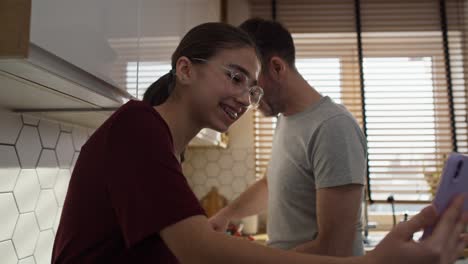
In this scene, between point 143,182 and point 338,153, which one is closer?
point 143,182

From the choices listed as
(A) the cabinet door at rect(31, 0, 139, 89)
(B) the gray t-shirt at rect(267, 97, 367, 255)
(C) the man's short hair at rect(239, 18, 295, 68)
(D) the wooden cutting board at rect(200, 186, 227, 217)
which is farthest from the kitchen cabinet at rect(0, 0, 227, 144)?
(D) the wooden cutting board at rect(200, 186, 227, 217)

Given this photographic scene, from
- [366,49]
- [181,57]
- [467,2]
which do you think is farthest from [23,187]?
[467,2]

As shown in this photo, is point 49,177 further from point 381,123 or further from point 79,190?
point 381,123

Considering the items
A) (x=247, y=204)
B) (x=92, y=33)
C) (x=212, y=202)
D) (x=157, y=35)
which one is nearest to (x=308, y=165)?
(x=247, y=204)

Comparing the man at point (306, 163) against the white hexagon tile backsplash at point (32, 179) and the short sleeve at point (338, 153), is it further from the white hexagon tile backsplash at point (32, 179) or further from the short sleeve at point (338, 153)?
the white hexagon tile backsplash at point (32, 179)

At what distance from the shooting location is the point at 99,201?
64cm

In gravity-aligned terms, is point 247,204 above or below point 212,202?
above

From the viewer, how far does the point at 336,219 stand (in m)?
1.08

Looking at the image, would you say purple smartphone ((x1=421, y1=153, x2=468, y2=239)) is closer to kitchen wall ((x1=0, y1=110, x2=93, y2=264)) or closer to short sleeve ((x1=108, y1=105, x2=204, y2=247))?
short sleeve ((x1=108, y1=105, x2=204, y2=247))

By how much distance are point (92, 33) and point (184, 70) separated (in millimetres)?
188

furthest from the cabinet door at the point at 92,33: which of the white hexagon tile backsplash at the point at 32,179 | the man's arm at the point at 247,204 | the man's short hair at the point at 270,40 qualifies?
the man's arm at the point at 247,204

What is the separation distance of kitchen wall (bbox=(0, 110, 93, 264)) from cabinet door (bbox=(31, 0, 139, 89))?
32 cm

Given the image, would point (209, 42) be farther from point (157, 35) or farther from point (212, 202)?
point (212, 202)

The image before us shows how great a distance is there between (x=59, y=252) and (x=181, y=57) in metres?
0.43
